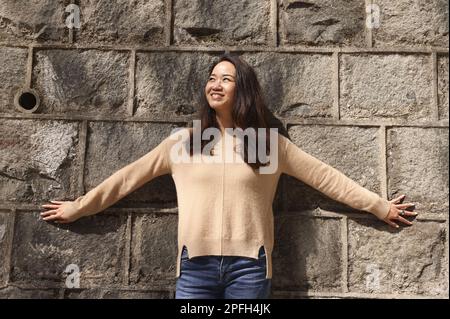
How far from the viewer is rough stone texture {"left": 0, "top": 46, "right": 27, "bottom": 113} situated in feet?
10.0

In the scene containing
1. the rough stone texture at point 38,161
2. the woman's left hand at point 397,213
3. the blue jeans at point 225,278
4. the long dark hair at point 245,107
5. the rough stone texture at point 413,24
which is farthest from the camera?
the rough stone texture at point 413,24

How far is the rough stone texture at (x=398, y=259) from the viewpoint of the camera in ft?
9.52

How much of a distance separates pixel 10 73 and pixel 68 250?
3.57 feet

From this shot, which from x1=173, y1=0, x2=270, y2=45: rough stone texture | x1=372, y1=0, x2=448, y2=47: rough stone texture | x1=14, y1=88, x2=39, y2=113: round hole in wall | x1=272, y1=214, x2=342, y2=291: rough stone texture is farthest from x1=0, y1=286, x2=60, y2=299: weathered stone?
x1=372, y1=0, x2=448, y2=47: rough stone texture

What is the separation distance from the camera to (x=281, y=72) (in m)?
3.05

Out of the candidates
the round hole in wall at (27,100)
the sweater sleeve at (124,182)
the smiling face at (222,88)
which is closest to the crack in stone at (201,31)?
the smiling face at (222,88)

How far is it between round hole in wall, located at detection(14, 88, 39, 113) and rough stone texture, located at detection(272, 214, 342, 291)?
5.08 ft

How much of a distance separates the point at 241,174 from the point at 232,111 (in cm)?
35

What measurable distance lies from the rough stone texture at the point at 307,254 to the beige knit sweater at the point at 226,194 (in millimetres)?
195

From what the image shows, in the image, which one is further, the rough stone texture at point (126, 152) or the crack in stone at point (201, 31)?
the crack in stone at point (201, 31)

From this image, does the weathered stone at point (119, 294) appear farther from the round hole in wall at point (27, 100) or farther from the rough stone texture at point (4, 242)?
the round hole in wall at point (27, 100)
